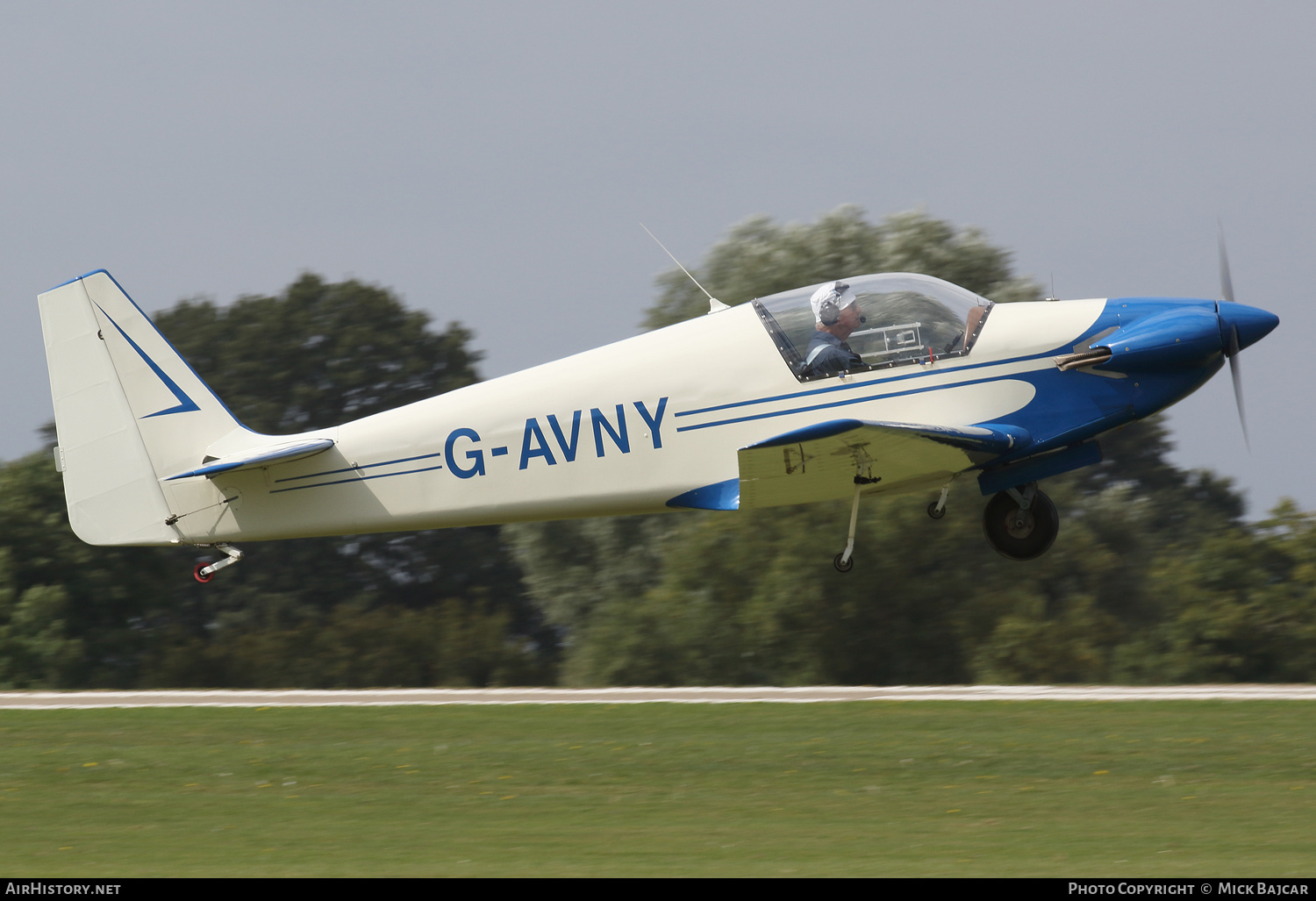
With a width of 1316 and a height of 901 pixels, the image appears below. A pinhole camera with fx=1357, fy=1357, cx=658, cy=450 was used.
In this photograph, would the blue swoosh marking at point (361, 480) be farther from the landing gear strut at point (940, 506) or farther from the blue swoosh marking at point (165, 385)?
the landing gear strut at point (940, 506)

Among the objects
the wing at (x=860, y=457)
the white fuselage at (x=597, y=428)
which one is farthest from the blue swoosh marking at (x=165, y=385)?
the wing at (x=860, y=457)

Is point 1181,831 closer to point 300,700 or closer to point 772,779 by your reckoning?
point 772,779

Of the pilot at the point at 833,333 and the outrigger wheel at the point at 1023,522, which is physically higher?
the pilot at the point at 833,333

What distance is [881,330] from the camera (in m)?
10.3

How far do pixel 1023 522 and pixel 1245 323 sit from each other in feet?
7.52

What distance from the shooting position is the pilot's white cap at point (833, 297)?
34.2 ft

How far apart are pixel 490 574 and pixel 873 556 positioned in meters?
16.1


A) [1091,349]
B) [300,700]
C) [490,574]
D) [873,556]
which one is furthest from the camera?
[490,574]

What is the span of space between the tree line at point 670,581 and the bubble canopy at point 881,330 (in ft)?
49.6

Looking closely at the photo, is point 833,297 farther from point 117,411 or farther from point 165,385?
point 117,411

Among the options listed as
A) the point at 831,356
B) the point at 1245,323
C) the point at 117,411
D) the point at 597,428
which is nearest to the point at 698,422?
the point at 597,428

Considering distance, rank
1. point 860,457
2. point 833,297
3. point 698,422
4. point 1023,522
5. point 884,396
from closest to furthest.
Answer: point 860,457
point 884,396
point 833,297
point 698,422
point 1023,522

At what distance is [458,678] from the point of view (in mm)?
33031
